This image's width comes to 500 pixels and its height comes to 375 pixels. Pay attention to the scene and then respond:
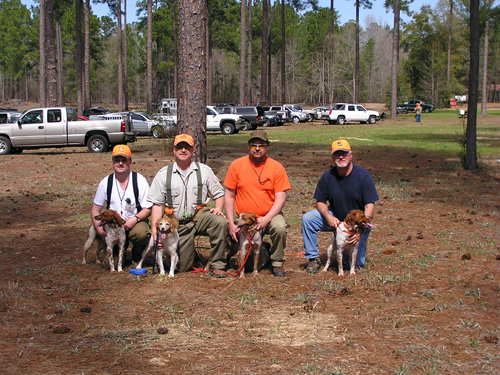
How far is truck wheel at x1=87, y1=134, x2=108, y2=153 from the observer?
2053 centimetres

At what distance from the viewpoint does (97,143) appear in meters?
20.6

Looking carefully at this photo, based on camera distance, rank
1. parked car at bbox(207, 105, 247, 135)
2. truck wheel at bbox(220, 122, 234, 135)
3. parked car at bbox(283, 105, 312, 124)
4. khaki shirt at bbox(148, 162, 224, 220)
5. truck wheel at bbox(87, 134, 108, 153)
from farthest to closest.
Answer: parked car at bbox(283, 105, 312, 124)
parked car at bbox(207, 105, 247, 135)
truck wheel at bbox(220, 122, 234, 135)
truck wheel at bbox(87, 134, 108, 153)
khaki shirt at bbox(148, 162, 224, 220)

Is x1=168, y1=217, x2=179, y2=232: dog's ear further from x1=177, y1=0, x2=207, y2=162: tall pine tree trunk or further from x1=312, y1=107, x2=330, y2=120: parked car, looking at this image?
x1=312, y1=107, x2=330, y2=120: parked car

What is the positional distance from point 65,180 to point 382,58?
106m

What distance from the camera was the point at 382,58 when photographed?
110188 mm

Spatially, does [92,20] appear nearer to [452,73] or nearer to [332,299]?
[452,73]

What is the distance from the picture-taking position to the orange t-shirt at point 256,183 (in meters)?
5.91

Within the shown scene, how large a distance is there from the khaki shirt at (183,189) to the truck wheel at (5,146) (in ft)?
55.0


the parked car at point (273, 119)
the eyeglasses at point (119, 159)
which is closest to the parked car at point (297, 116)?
the parked car at point (273, 119)

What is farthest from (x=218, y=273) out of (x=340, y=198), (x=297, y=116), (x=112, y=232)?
(x=297, y=116)

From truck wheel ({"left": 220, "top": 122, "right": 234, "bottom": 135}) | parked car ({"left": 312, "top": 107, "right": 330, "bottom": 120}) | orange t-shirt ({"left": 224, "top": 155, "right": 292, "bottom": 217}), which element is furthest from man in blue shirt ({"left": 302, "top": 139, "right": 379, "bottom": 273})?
parked car ({"left": 312, "top": 107, "right": 330, "bottom": 120})

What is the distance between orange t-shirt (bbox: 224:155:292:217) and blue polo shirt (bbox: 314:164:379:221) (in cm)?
50

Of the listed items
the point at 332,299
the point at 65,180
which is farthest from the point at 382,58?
the point at 332,299

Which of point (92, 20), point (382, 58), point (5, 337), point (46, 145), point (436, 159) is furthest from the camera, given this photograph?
point (382, 58)
